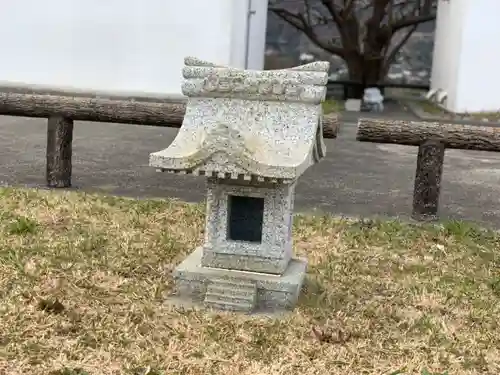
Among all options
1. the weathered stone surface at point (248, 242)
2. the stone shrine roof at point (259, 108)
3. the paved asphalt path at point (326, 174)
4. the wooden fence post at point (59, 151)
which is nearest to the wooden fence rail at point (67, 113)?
the wooden fence post at point (59, 151)

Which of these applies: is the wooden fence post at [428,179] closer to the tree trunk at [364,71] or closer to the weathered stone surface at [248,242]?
the weathered stone surface at [248,242]

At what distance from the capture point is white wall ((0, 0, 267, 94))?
41.7 feet

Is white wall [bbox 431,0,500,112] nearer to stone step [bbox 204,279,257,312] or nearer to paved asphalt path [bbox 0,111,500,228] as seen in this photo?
paved asphalt path [bbox 0,111,500,228]

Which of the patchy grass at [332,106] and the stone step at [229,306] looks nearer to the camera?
the stone step at [229,306]

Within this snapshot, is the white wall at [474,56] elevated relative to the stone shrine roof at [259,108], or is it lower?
elevated

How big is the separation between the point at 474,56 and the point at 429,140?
773 centimetres

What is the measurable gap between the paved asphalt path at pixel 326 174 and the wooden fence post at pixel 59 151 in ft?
0.59

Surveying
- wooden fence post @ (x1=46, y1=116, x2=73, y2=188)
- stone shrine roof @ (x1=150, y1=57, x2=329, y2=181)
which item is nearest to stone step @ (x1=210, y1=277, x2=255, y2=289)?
stone shrine roof @ (x1=150, y1=57, x2=329, y2=181)

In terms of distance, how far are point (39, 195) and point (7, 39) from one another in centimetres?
840

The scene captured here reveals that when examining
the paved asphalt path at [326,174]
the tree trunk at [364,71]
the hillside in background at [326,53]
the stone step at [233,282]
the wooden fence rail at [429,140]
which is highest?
the hillside in background at [326,53]

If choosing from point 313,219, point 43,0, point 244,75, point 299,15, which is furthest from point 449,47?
point 244,75

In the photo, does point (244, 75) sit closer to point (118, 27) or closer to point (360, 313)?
point (360, 313)

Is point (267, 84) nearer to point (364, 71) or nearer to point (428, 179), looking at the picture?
point (428, 179)

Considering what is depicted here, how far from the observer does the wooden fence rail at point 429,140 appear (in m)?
5.57
